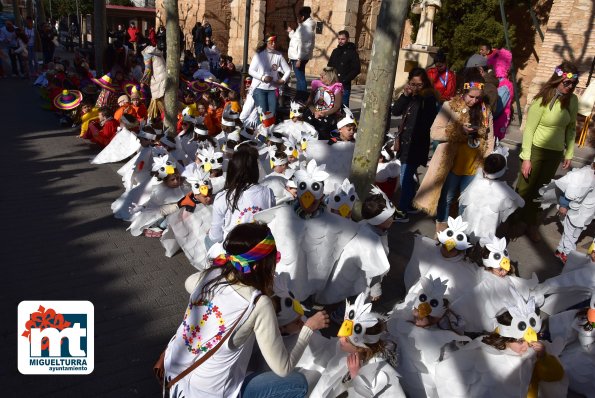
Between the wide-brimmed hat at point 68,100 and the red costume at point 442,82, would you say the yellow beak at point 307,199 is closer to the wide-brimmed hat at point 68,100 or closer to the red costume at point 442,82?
the red costume at point 442,82

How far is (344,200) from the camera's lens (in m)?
4.11

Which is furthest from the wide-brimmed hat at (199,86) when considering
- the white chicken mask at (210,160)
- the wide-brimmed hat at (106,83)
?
the white chicken mask at (210,160)

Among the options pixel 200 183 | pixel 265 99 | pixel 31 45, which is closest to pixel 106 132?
pixel 265 99

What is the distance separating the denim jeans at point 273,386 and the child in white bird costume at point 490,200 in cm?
279

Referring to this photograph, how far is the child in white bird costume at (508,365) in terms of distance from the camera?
2633 millimetres

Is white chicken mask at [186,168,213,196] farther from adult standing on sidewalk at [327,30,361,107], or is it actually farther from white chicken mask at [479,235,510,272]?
adult standing on sidewalk at [327,30,361,107]

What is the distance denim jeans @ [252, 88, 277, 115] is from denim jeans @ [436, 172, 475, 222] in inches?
156

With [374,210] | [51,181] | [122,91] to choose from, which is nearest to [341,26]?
[122,91]

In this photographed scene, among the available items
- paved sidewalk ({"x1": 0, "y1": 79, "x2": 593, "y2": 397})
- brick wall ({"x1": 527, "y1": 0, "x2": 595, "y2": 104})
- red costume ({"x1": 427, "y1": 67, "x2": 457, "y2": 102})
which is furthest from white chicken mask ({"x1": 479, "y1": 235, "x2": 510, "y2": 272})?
brick wall ({"x1": 527, "y1": 0, "x2": 595, "y2": 104})

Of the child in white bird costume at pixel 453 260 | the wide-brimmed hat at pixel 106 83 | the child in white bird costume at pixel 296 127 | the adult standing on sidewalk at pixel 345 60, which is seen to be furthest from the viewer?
the wide-brimmed hat at pixel 106 83

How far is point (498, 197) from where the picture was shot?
475 cm

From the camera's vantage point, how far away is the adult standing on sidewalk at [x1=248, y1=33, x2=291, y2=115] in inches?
328

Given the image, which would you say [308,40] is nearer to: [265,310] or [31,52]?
[265,310]

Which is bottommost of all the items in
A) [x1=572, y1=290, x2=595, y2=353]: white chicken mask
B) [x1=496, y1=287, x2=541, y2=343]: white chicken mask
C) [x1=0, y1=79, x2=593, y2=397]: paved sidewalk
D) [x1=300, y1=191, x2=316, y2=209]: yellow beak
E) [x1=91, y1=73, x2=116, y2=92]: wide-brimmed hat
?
[x1=0, y1=79, x2=593, y2=397]: paved sidewalk
